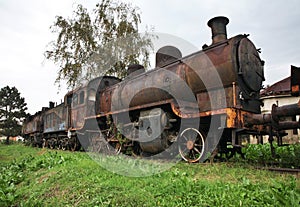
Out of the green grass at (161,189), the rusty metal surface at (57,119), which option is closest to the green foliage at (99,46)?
the rusty metal surface at (57,119)

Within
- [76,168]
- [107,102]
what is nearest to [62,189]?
[76,168]

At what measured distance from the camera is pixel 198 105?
7.48 meters

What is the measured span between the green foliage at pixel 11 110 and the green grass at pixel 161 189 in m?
38.9

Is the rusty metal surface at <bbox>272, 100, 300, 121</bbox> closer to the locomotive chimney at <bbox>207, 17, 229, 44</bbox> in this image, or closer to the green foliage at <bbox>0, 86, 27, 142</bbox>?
the locomotive chimney at <bbox>207, 17, 229, 44</bbox>

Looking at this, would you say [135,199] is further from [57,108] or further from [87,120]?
[57,108]

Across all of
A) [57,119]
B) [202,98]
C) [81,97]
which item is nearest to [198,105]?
[202,98]

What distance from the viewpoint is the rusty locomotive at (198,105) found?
6.77m

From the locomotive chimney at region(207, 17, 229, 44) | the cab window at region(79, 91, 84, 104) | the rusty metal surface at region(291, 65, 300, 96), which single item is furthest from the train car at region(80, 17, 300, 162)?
the cab window at region(79, 91, 84, 104)

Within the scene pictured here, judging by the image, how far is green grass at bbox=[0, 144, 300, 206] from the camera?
382 centimetres

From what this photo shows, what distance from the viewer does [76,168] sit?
695 centimetres

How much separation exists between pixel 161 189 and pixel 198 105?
347cm

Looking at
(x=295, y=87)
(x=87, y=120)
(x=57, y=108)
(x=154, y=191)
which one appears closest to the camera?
(x=154, y=191)

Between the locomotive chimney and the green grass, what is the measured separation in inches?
156

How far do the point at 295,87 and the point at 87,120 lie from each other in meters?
9.52
